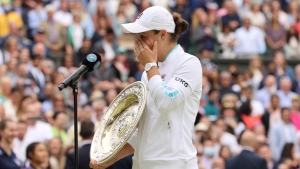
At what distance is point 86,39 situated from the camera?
16.8 m

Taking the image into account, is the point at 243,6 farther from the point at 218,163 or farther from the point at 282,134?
the point at 218,163

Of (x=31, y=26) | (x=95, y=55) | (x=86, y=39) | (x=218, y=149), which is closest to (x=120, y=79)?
(x=86, y=39)

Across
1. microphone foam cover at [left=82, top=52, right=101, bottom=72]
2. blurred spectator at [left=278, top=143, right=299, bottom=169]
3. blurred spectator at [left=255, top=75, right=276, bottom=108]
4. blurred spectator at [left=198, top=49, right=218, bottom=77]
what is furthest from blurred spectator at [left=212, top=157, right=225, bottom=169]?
microphone foam cover at [left=82, top=52, right=101, bottom=72]

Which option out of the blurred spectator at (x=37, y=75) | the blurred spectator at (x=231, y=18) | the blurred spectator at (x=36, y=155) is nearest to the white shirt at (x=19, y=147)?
the blurred spectator at (x=36, y=155)

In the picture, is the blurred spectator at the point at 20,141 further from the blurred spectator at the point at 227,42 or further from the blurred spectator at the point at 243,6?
the blurred spectator at the point at 243,6

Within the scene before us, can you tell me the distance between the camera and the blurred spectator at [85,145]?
8.46 meters

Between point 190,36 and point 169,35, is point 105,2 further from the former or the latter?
point 169,35

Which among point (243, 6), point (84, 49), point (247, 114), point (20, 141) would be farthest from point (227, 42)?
point (20, 141)

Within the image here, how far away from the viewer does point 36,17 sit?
17.5 metres

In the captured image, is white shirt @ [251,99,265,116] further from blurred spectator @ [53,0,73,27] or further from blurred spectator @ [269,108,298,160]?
blurred spectator @ [53,0,73,27]

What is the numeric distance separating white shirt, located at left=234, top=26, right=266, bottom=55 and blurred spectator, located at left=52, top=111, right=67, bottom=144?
7.46 meters

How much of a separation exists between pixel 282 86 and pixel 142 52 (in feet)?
35.3

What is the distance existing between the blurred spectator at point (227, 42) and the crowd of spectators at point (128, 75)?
0.07 ft

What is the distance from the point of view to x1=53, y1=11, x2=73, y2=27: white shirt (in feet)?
57.3
